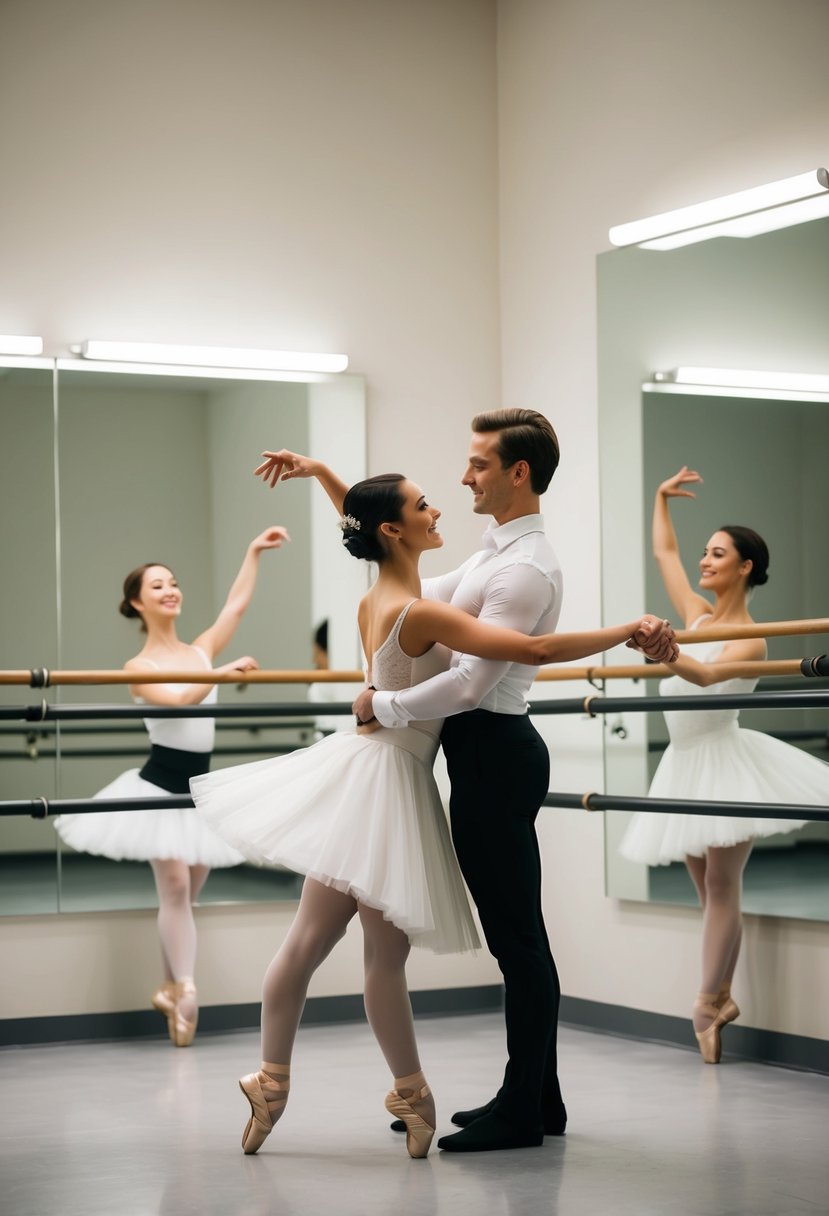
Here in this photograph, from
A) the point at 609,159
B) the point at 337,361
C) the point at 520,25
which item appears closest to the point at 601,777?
the point at 337,361

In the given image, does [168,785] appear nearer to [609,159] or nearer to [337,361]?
[337,361]

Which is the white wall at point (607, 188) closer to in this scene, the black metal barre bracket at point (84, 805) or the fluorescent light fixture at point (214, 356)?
the fluorescent light fixture at point (214, 356)

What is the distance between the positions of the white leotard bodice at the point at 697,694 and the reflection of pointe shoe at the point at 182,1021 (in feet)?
5.12

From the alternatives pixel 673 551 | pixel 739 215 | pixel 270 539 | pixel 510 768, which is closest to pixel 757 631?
pixel 673 551

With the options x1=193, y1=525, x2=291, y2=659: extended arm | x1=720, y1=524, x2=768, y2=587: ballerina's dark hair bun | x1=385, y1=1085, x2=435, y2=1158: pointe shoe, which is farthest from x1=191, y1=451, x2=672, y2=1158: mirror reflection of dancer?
x1=193, y1=525, x2=291, y2=659: extended arm

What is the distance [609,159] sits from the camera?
15.5ft

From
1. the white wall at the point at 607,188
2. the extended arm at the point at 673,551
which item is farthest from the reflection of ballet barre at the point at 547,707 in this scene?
the white wall at the point at 607,188

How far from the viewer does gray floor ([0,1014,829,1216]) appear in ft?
9.09

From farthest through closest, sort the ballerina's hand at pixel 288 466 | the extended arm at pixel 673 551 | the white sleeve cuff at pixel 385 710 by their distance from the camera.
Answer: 1. the extended arm at pixel 673 551
2. the ballerina's hand at pixel 288 466
3. the white sleeve cuff at pixel 385 710

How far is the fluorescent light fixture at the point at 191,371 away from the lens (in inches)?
181

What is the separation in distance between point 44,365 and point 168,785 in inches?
51.4

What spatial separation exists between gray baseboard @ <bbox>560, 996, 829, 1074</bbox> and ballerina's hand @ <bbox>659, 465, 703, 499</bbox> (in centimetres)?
146

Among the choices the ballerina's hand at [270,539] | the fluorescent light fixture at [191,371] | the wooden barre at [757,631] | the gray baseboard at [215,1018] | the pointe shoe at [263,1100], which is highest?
the fluorescent light fixture at [191,371]

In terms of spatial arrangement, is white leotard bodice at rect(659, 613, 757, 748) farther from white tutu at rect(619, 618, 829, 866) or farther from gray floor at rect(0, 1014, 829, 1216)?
gray floor at rect(0, 1014, 829, 1216)
